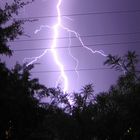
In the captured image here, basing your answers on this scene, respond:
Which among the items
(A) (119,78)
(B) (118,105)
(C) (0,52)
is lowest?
(C) (0,52)

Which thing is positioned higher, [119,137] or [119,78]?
[119,78]

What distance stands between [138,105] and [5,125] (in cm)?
546

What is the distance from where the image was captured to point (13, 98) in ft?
52.4

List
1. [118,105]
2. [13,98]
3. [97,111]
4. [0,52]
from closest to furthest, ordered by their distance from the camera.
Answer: [0,52] → [13,98] → [118,105] → [97,111]

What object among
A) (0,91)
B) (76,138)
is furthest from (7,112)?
(76,138)

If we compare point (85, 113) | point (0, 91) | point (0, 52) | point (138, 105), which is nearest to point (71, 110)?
point (85, 113)

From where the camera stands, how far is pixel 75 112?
21031 mm

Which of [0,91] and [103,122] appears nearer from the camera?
[0,91]

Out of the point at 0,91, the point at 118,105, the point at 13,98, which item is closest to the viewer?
the point at 0,91

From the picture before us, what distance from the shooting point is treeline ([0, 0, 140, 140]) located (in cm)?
1817

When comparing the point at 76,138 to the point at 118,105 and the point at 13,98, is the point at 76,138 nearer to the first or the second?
the point at 118,105

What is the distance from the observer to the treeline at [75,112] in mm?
18172

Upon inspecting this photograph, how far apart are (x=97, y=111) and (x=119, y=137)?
1567 millimetres

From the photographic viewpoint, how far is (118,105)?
19.5 metres
